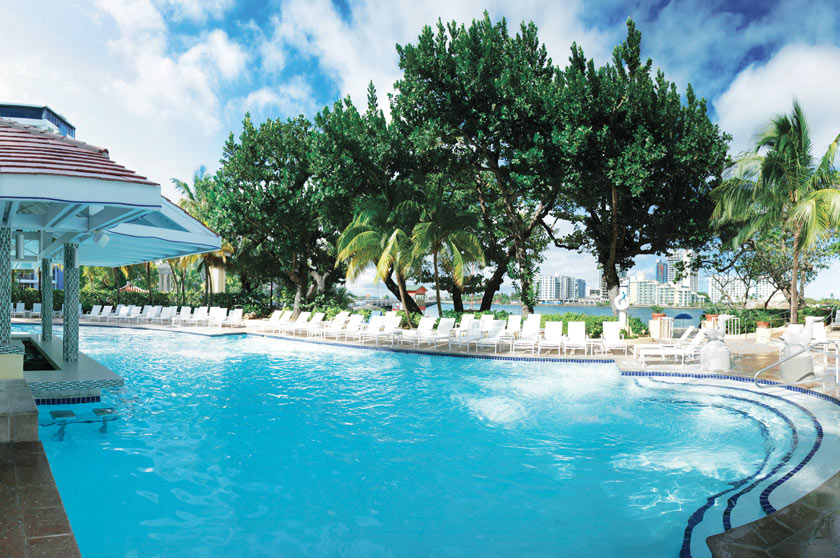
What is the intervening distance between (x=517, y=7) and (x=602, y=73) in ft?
14.4

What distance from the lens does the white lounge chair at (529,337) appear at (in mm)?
14219

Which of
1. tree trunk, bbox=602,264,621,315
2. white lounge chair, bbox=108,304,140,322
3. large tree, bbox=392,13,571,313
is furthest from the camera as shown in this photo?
white lounge chair, bbox=108,304,140,322

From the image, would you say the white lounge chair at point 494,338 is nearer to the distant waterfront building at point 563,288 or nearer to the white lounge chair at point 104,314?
the white lounge chair at point 104,314

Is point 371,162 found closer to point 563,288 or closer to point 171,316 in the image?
point 171,316

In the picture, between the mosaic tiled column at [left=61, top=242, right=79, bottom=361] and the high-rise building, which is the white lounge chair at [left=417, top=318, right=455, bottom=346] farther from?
the high-rise building

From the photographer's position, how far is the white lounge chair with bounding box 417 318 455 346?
15.8 metres

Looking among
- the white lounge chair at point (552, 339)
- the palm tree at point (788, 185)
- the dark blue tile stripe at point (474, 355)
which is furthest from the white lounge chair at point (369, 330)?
the palm tree at point (788, 185)

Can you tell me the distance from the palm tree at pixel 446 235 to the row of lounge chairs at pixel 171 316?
10186 mm

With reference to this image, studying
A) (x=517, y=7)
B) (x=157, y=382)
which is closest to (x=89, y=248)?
(x=157, y=382)

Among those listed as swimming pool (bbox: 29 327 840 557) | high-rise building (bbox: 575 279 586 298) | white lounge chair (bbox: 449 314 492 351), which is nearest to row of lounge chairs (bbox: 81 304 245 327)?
white lounge chair (bbox: 449 314 492 351)

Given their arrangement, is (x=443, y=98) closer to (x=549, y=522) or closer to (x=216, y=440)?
(x=216, y=440)

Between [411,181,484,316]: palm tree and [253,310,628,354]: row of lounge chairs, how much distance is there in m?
2.23

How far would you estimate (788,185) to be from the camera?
1564 centimetres

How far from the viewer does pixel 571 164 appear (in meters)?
18.8
